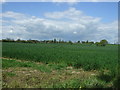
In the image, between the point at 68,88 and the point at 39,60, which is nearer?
the point at 68,88

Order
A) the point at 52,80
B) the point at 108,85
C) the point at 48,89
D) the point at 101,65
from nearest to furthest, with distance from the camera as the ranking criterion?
the point at 48,89, the point at 108,85, the point at 52,80, the point at 101,65

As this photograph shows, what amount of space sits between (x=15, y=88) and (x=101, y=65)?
5.60m

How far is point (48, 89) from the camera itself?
4.82 metres

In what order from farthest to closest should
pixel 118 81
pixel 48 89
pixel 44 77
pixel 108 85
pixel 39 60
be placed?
pixel 39 60 < pixel 44 77 < pixel 108 85 < pixel 48 89 < pixel 118 81

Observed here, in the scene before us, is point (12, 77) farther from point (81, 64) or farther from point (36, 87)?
point (81, 64)

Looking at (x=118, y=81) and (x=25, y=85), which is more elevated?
(x=118, y=81)

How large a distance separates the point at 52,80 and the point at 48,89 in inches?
47.4

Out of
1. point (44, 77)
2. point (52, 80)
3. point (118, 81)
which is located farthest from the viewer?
point (44, 77)

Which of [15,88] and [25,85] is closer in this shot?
[15,88]

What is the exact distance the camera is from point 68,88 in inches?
191

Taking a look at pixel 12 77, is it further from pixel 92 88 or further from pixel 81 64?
pixel 81 64

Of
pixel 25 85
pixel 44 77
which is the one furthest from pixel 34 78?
pixel 25 85

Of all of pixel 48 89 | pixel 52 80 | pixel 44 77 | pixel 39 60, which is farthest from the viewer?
pixel 39 60

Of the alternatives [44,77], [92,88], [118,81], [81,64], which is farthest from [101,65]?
[118,81]
